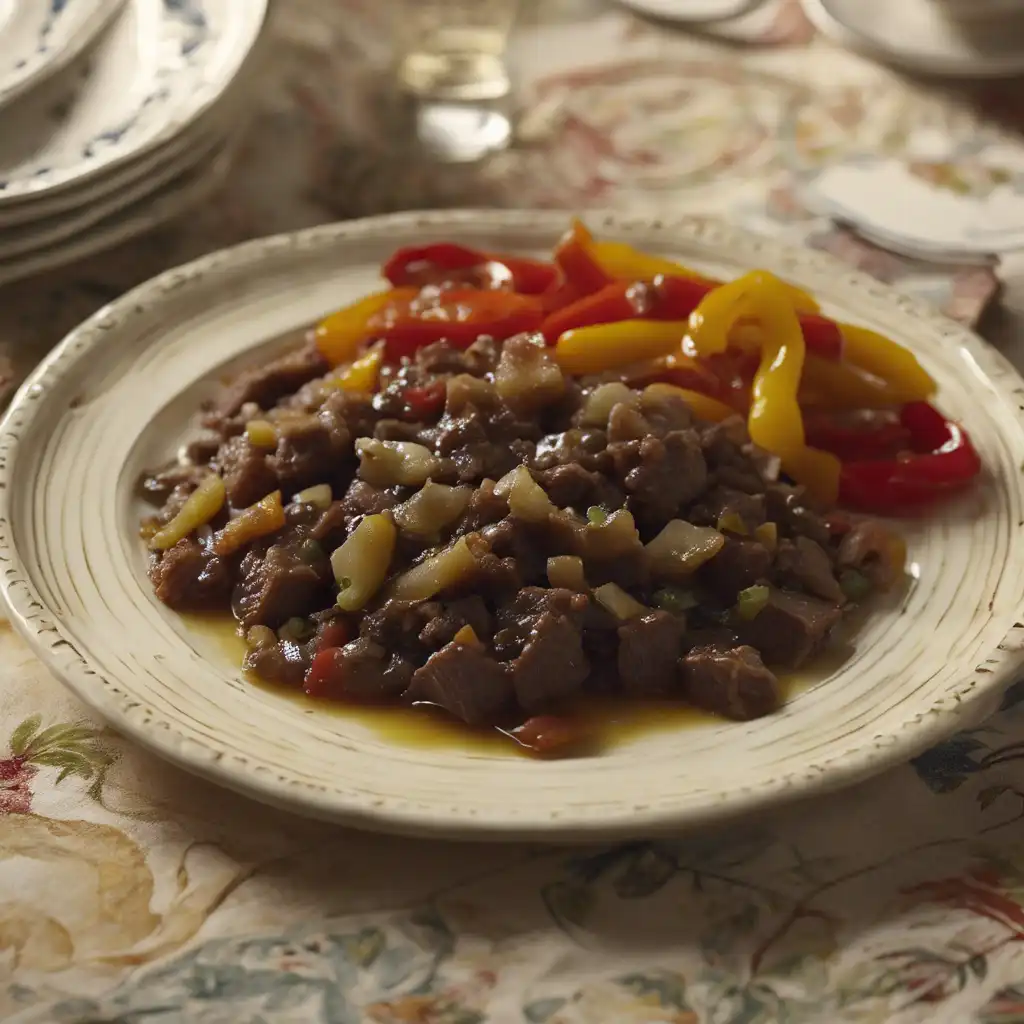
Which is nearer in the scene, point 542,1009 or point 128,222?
point 542,1009

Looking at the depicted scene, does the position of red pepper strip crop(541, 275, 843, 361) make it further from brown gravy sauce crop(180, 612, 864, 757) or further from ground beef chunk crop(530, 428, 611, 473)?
brown gravy sauce crop(180, 612, 864, 757)

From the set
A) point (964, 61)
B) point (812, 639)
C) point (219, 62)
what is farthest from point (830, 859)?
point (964, 61)

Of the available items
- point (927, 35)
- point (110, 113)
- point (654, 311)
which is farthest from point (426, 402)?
point (927, 35)

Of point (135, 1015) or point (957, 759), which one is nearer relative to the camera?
point (135, 1015)

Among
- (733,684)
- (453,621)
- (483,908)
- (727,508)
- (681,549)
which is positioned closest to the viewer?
(483,908)

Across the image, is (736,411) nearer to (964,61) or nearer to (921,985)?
(921,985)

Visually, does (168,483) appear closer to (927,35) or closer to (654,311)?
(654,311)
